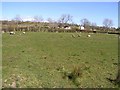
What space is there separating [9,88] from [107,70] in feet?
22.0

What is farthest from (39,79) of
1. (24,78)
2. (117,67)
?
(117,67)

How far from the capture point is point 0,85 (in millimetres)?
11602

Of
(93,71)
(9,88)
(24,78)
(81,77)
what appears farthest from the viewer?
(93,71)

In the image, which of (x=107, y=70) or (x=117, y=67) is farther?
(x=117, y=67)

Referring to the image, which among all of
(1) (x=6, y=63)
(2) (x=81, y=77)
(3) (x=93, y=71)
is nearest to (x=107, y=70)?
(3) (x=93, y=71)

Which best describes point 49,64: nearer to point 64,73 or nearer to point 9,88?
point 64,73

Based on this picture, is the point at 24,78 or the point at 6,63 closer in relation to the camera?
the point at 24,78

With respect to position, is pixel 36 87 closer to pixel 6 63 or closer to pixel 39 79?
pixel 39 79

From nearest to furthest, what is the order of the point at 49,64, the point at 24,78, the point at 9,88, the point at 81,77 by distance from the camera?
the point at 9,88 < the point at 24,78 < the point at 81,77 < the point at 49,64

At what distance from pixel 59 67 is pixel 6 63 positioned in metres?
3.31

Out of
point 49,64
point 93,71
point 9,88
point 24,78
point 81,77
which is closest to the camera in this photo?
point 9,88

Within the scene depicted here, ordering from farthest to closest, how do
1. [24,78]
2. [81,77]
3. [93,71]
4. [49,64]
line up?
[49,64]
[93,71]
[81,77]
[24,78]

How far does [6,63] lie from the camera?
52.0ft

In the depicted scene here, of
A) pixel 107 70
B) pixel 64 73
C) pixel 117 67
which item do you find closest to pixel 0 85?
pixel 64 73
